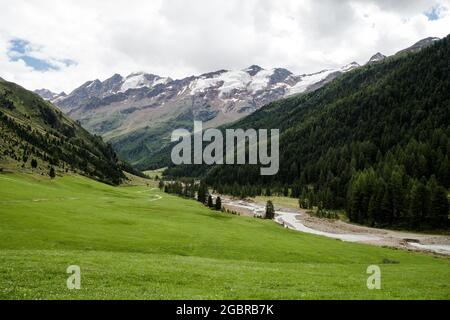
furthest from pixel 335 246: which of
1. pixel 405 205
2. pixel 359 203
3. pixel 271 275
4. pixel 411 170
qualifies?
pixel 411 170

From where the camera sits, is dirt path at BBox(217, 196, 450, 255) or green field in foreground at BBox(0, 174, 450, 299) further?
dirt path at BBox(217, 196, 450, 255)

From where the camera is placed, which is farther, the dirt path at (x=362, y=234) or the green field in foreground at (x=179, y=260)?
the dirt path at (x=362, y=234)

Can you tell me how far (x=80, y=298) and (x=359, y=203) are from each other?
146 m

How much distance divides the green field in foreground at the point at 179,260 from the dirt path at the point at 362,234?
2921 cm

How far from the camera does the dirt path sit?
102m

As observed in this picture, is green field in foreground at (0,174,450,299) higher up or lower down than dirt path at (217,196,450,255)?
higher up

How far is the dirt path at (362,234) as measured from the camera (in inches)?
3996

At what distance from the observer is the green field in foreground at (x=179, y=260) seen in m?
24.9

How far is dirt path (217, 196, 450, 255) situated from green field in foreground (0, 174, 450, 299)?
1150 inches

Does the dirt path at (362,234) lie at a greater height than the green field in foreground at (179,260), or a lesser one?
lesser

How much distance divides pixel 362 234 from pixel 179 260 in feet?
314

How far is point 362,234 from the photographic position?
404ft

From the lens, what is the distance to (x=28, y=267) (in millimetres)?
28938
